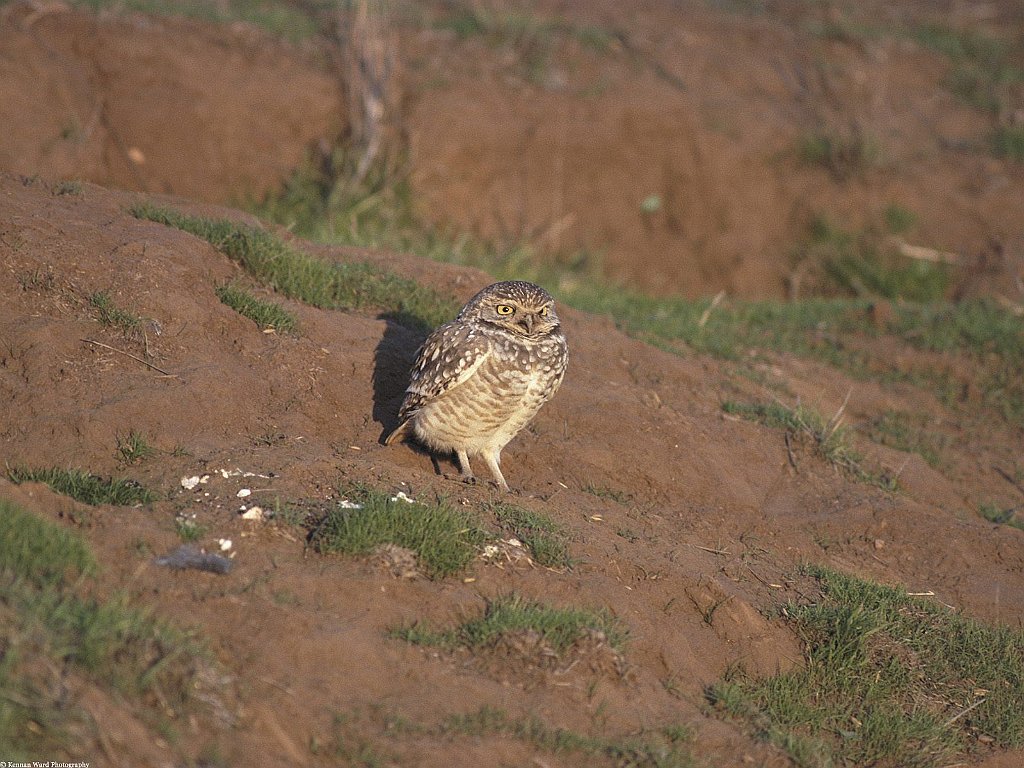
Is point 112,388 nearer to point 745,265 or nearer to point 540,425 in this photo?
point 540,425

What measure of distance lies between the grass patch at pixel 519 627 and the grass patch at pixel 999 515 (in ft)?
11.6

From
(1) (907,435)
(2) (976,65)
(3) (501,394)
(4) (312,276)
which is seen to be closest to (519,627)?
(3) (501,394)

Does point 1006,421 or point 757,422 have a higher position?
point 757,422

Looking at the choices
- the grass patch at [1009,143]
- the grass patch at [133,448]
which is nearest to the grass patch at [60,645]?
the grass patch at [133,448]

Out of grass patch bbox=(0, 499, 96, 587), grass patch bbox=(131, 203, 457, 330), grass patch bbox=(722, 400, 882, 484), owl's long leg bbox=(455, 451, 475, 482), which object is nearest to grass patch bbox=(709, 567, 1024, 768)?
grass patch bbox=(722, 400, 882, 484)

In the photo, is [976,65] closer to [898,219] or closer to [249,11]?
[898,219]

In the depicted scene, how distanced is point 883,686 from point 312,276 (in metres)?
4.00

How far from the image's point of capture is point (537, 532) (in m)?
5.30

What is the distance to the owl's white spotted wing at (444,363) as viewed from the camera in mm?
5812

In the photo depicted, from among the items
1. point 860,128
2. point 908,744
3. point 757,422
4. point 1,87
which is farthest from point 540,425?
point 860,128

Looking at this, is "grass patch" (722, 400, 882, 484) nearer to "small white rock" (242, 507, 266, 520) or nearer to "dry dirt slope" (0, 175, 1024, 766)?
"dry dirt slope" (0, 175, 1024, 766)

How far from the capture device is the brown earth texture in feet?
14.0

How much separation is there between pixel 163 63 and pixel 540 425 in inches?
252

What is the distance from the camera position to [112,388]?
5699 millimetres
